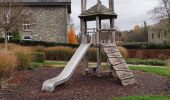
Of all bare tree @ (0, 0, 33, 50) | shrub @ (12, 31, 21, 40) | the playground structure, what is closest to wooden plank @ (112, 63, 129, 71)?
the playground structure

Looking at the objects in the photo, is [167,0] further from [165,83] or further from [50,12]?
[165,83]

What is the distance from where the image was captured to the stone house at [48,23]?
4194 centimetres

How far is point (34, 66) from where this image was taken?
21.5 meters

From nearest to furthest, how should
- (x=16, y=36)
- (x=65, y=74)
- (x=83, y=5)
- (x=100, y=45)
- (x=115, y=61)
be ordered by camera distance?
1. (x=65, y=74)
2. (x=115, y=61)
3. (x=100, y=45)
4. (x=83, y=5)
5. (x=16, y=36)

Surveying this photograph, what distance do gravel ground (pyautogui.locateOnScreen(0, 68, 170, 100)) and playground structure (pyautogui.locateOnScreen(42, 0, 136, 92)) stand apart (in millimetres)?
449

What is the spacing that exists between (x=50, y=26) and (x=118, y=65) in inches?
1090

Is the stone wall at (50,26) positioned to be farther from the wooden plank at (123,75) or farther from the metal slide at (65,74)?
the wooden plank at (123,75)

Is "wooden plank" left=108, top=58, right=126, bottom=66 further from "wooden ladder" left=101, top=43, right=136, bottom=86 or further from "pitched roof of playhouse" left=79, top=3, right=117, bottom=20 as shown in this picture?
"pitched roof of playhouse" left=79, top=3, right=117, bottom=20

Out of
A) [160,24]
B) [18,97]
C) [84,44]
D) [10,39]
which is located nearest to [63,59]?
[10,39]

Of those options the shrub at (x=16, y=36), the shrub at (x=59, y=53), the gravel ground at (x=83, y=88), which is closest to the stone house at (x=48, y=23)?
the shrub at (x=16, y=36)

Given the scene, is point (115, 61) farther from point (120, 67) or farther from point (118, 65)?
point (120, 67)

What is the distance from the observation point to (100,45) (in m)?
16.1

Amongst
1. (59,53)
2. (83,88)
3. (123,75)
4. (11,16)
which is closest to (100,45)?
(123,75)

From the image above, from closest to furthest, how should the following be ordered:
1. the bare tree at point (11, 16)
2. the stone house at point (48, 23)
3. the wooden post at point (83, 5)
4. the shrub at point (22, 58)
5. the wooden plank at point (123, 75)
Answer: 1. the wooden plank at point (123, 75)
2. the wooden post at point (83, 5)
3. the shrub at point (22, 58)
4. the bare tree at point (11, 16)
5. the stone house at point (48, 23)
